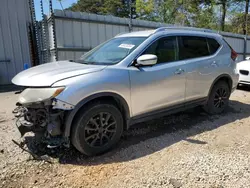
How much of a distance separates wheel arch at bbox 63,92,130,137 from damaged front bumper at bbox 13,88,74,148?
7 centimetres

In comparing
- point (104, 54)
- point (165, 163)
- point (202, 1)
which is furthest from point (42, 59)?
point (202, 1)

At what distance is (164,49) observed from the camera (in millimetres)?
3826

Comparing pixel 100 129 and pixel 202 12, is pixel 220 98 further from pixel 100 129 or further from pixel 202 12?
pixel 202 12

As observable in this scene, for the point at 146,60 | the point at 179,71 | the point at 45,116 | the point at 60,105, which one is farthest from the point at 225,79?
the point at 45,116


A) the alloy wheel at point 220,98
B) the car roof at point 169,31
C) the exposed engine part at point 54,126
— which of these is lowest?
the alloy wheel at point 220,98

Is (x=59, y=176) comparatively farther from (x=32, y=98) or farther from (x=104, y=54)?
(x=104, y=54)

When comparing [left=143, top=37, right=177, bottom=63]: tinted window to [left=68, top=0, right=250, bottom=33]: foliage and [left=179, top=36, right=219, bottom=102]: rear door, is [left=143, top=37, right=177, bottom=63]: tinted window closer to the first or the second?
[left=179, top=36, right=219, bottom=102]: rear door

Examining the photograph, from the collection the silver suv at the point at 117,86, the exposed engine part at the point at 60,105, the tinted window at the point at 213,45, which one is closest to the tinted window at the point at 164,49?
the silver suv at the point at 117,86

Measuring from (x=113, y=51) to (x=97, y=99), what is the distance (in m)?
1.04

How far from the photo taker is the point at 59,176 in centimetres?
265

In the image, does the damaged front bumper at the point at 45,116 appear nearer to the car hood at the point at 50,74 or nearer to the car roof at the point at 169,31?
the car hood at the point at 50,74

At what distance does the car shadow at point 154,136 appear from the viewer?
10.2ft

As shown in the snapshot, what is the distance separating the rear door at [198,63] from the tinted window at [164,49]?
0.18m

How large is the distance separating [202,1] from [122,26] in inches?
719
